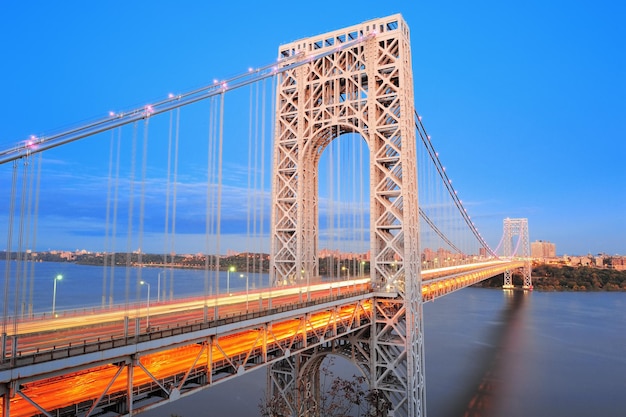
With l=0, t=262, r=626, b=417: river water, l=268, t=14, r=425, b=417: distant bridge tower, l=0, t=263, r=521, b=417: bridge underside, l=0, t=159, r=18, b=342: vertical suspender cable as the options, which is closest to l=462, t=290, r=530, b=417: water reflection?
l=0, t=262, r=626, b=417: river water

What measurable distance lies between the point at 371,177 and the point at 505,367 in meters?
28.3

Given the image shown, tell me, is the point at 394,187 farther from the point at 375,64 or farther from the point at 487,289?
the point at 487,289

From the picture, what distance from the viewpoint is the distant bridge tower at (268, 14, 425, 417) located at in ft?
71.1

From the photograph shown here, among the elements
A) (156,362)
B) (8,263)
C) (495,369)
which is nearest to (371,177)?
(156,362)

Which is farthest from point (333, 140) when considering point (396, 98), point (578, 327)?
point (578, 327)

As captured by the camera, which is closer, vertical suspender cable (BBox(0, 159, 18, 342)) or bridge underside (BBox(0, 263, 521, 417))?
vertical suspender cable (BBox(0, 159, 18, 342))

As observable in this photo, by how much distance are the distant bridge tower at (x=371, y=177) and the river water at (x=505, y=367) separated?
692cm

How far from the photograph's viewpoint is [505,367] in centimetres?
3981

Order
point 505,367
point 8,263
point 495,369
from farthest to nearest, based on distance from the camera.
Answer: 1. point 505,367
2. point 495,369
3. point 8,263

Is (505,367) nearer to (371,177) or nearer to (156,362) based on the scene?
(371,177)

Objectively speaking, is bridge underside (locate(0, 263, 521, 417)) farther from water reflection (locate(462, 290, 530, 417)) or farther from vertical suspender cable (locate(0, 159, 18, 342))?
water reflection (locate(462, 290, 530, 417))

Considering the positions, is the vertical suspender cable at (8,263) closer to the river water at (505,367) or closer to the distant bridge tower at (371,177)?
the river water at (505,367)

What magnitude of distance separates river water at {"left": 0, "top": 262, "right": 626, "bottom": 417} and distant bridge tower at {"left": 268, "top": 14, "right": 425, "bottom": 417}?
272 inches

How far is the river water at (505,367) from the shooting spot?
29.1 meters
